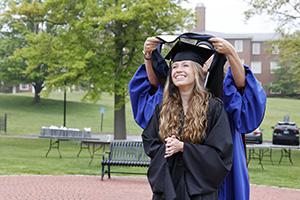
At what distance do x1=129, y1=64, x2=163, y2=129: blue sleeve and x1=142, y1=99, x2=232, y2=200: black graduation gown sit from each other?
0.36 metres

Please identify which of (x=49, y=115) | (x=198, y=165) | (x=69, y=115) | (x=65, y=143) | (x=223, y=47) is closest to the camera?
(x=198, y=165)

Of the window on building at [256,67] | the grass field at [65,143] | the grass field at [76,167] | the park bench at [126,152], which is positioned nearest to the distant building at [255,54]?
the window on building at [256,67]

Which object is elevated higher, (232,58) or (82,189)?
(232,58)

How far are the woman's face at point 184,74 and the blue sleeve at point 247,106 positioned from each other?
246 mm

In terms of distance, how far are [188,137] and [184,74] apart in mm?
370

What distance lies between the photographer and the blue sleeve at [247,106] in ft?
10.3

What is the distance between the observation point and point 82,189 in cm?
1030

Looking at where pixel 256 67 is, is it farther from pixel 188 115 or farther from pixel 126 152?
pixel 188 115

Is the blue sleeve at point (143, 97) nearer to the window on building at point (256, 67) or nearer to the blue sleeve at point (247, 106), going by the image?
the blue sleeve at point (247, 106)

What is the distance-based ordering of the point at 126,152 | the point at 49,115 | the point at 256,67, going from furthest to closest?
the point at 256,67, the point at 49,115, the point at 126,152

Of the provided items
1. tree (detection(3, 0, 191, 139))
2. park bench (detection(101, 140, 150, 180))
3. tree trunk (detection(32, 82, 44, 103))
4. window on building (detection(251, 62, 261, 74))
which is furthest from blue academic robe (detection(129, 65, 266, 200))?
window on building (detection(251, 62, 261, 74))

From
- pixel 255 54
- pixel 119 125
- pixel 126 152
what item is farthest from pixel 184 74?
pixel 255 54

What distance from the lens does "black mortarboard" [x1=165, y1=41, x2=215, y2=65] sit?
10.5 ft

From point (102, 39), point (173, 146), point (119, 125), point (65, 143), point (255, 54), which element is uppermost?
point (255, 54)
